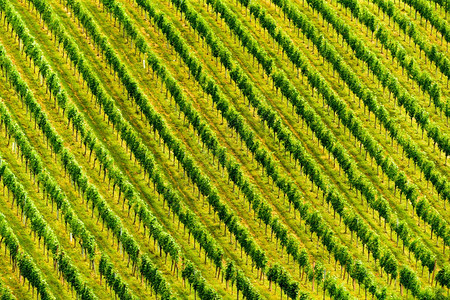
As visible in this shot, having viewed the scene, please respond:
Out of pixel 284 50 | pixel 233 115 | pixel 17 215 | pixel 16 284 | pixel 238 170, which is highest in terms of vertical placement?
pixel 284 50

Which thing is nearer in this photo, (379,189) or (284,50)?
(379,189)

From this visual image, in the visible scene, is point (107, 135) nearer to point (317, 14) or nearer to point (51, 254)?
point (51, 254)

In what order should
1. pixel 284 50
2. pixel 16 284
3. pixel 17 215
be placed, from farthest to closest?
pixel 284 50
pixel 17 215
pixel 16 284

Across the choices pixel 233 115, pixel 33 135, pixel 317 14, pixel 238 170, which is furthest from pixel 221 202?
pixel 317 14

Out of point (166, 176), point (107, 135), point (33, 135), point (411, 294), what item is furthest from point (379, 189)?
point (33, 135)

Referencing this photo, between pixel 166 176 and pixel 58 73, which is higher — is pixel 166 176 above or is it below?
below

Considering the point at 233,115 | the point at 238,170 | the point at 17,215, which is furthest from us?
the point at 233,115
